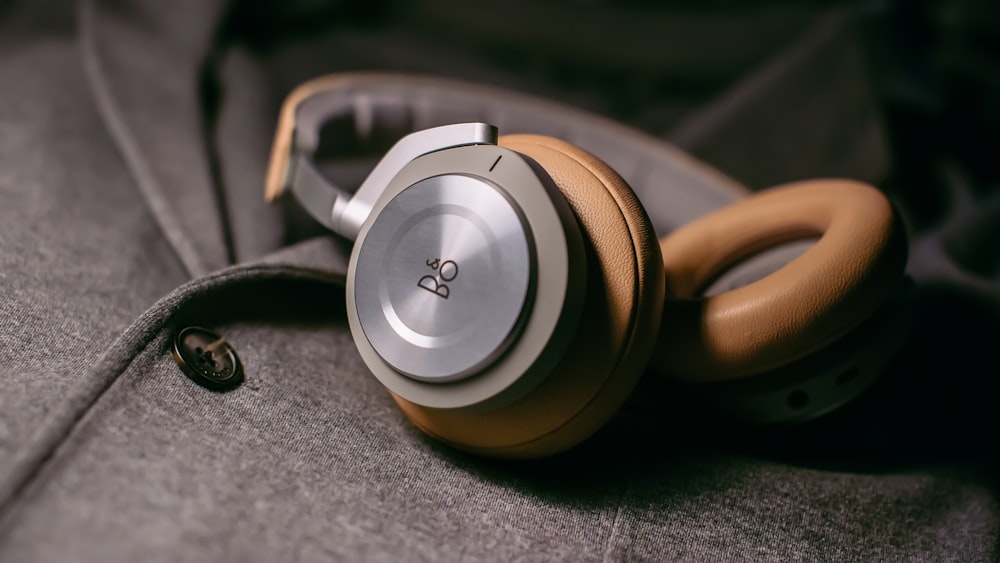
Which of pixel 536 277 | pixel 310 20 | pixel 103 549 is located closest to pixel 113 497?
pixel 103 549

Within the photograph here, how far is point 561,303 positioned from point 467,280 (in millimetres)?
63

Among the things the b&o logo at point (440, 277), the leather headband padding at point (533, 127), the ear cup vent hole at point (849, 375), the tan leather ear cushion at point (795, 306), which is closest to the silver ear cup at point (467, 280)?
the b&o logo at point (440, 277)

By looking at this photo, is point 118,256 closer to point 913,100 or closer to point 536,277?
point 536,277

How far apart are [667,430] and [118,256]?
49 cm

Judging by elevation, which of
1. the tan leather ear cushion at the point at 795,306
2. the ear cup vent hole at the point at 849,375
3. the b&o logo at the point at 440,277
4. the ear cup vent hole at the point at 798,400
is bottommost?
the ear cup vent hole at the point at 798,400

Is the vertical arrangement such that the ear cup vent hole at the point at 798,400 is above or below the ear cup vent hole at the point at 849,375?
below

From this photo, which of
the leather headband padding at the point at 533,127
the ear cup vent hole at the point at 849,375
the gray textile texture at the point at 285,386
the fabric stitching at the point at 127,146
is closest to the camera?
the gray textile texture at the point at 285,386

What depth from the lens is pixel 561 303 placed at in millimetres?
411

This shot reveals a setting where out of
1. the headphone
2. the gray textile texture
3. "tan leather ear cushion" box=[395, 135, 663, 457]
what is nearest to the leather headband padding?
the gray textile texture

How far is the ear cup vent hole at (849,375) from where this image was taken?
0.51m

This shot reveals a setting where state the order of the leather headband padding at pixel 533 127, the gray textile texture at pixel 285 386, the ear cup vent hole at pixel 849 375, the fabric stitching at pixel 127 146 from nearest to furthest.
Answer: the gray textile texture at pixel 285 386, the ear cup vent hole at pixel 849 375, the fabric stitching at pixel 127 146, the leather headband padding at pixel 533 127

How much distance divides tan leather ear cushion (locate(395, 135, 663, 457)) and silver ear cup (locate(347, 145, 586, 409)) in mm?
15

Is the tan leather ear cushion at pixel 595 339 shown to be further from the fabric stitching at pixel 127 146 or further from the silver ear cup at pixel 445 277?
the fabric stitching at pixel 127 146

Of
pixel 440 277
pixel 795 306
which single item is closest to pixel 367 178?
pixel 440 277
